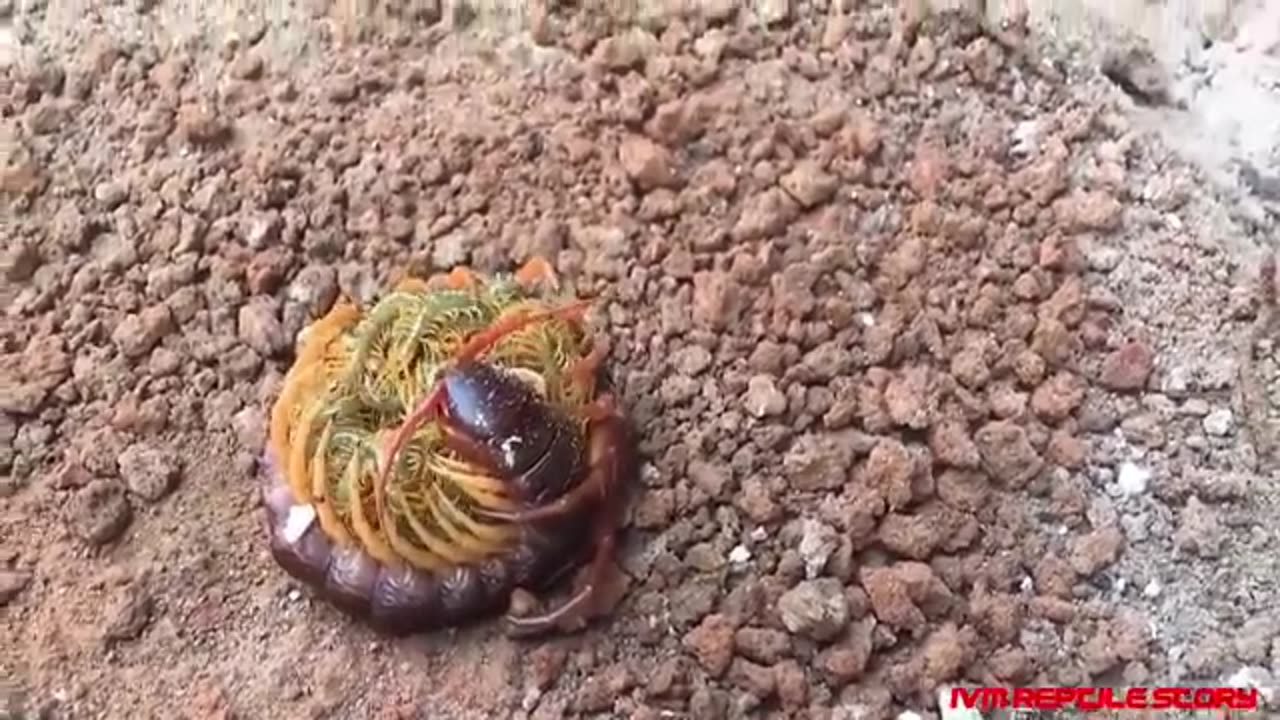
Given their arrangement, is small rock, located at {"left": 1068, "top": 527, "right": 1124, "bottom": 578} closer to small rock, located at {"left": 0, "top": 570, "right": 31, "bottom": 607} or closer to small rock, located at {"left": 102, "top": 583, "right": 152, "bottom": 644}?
small rock, located at {"left": 102, "top": 583, "right": 152, "bottom": 644}

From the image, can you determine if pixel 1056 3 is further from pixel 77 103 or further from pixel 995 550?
pixel 77 103

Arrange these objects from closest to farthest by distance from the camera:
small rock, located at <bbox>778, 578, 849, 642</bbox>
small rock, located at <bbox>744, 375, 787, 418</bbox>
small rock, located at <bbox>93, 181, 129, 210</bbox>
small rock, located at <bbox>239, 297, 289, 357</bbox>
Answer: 1. small rock, located at <bbox>778, 578, 849, 642</bbox>
2. small rock, located at <bbox>744, 375, 787, 418</bbox>
3. small rock, located at <bbox>239, 297, 289, 357</bbox>
4. small rock, located at <bbox>93, 181, 129, 210</bbox>

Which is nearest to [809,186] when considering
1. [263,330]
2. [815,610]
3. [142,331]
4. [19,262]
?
[815,610]

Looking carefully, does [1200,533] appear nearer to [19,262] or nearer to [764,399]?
[764,399]

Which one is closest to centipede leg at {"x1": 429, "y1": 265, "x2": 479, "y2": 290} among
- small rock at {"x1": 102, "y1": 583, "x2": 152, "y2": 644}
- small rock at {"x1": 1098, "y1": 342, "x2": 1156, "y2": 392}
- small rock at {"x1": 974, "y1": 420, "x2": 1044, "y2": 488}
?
small rock at {"x1": 102, "y1": 583, "x2": 152, "y2": 644}

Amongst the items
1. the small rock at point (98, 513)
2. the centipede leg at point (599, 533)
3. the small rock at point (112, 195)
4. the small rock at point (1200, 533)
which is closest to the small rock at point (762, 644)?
the centipede leg at point (599, 533)

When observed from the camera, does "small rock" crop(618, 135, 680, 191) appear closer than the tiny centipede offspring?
No
